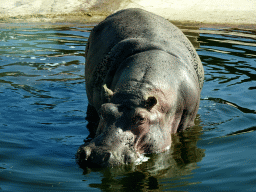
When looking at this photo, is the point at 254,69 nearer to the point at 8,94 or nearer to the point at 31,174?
the point at 8,94

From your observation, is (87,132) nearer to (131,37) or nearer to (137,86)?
(137,86)

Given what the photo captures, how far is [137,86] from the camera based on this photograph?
4.00m

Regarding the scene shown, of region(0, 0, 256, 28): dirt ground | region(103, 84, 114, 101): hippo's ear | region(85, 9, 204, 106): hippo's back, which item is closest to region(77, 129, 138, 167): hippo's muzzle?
region(103, 84, 114, 101): hippo's ear

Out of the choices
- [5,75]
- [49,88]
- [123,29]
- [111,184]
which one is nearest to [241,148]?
[111,184]

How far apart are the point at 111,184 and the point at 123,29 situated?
2564 millimetres

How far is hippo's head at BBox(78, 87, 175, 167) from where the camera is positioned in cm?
351

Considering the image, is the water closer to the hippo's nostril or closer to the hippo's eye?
the hippo's nostril

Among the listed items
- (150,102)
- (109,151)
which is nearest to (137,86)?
(150,102)

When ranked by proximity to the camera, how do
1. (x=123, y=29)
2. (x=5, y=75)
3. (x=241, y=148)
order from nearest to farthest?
1. (x=241, y=148)
2. (x=123, y=29)
3. (x=5, y=75)

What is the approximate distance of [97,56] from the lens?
18.0 feet

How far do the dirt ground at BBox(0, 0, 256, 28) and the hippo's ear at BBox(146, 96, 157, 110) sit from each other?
9597 mm

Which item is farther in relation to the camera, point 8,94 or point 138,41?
point 8,94

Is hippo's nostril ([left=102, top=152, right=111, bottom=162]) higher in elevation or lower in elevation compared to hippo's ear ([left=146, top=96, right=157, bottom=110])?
lower

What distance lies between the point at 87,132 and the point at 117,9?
9958 millimetres
